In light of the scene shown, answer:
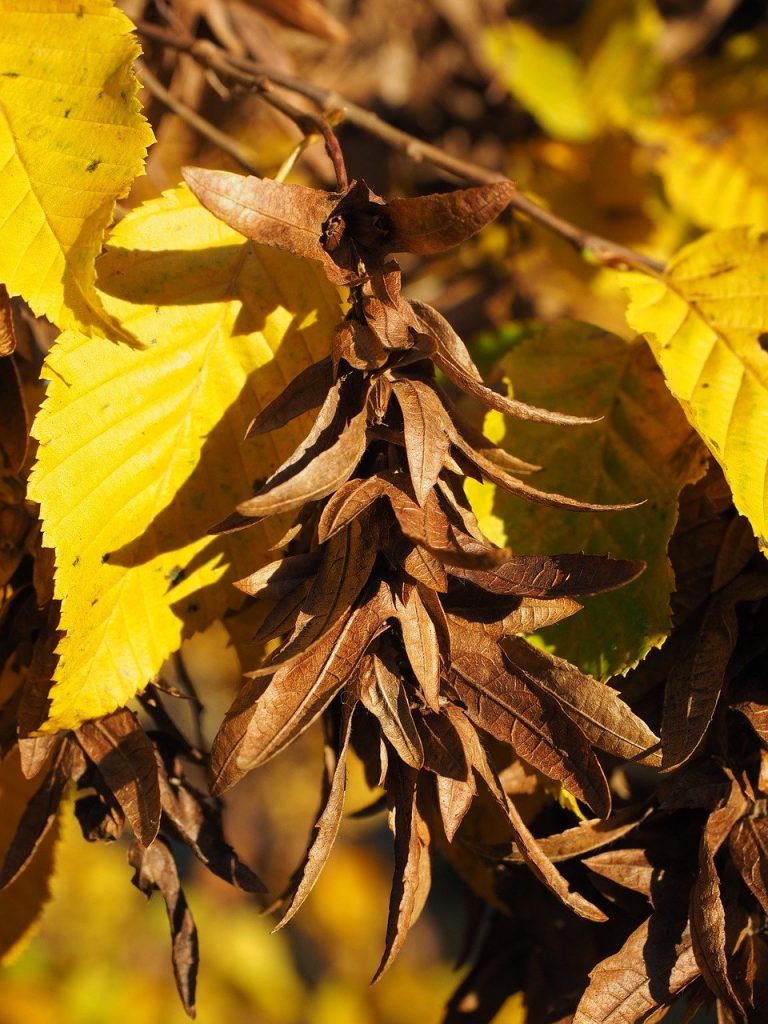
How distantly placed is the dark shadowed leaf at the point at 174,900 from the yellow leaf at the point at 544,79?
4.32 ft

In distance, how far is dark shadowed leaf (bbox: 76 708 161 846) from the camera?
0.70 m

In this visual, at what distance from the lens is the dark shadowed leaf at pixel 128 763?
700mm

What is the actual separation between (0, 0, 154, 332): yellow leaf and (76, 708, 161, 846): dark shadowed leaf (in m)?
0.31

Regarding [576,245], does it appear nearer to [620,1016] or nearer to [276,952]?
[620,1016]

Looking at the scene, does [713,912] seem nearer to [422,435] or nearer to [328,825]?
[328,825]

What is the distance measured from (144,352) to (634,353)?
49cm

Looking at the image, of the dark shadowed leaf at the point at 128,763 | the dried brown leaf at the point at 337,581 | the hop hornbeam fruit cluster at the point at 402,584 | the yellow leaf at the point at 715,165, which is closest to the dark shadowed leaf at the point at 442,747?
the hop hornbeam fruit cluster at the point at 402,584

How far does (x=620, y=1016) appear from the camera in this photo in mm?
690

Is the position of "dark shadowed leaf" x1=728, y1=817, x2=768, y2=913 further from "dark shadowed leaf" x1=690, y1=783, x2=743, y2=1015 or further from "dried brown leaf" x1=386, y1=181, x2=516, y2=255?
"dried brown leaf" x1=386, y1=181, x2=516, y2=255

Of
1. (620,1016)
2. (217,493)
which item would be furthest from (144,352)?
(620,1016)

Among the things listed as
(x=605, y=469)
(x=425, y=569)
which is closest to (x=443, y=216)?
(x=425, y=569)

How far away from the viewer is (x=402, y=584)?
65 centimetres

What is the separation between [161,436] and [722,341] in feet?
1.75

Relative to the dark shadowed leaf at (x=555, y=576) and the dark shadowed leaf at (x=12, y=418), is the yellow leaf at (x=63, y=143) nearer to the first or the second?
the dark shadowed leaf at (x=12, y=418)
